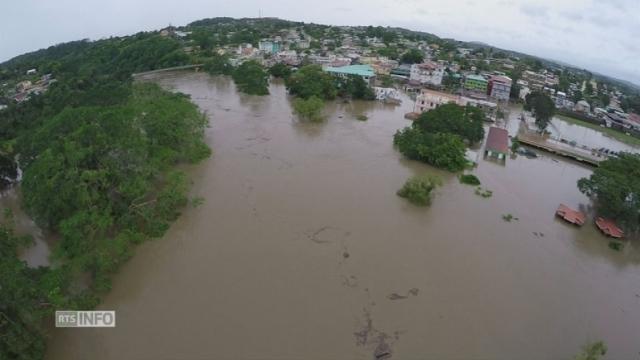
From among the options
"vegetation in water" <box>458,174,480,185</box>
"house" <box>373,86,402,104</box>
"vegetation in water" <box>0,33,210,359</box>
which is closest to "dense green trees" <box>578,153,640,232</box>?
"vegetation in water" <box>458,174,480,185</box>

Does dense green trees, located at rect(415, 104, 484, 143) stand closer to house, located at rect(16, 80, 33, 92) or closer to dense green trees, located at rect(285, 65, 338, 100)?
dense green trees, located at rect(285, 65, 338, 100)

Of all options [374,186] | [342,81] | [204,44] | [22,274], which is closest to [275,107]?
[342,81]

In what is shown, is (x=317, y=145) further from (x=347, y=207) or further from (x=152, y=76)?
(x=152, y=76)

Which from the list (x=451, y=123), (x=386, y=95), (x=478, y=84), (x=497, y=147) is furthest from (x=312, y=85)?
(x=478, y=84)

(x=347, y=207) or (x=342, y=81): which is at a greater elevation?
(x=342, y=81)

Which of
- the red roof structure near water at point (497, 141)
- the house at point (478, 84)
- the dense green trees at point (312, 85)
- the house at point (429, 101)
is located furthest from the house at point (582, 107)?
the dense green trees at point (312, 85)

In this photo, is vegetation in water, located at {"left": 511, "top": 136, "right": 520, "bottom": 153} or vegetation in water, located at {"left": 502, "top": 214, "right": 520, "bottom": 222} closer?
vegetation in water, located at {"left": 502, "top": 214, "right": 520, "bottom": 222}
